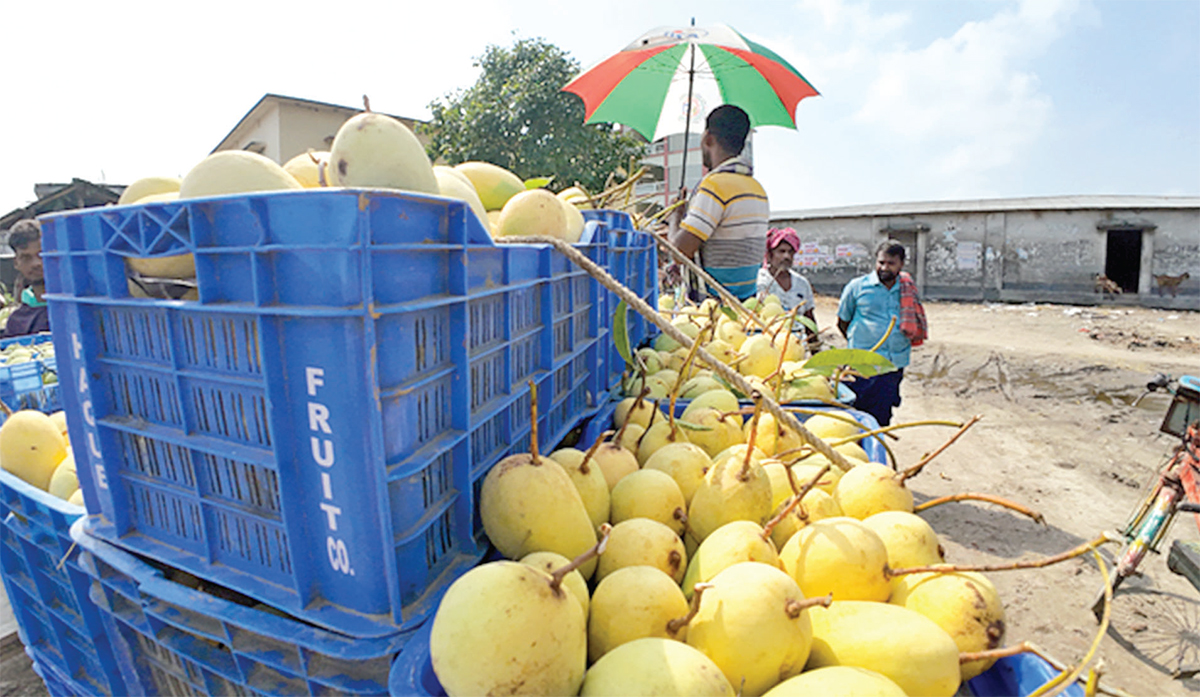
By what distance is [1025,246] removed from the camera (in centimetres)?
1912

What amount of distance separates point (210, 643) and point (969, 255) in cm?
2292

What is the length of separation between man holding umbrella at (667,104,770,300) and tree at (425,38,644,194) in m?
12.9

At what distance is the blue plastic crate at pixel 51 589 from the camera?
64.8 inches

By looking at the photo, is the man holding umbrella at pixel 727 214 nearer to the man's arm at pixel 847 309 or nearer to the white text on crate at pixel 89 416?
the man's arm at pixel 847 309

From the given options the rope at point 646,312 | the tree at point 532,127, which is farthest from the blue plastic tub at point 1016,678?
the tree at point 532,127

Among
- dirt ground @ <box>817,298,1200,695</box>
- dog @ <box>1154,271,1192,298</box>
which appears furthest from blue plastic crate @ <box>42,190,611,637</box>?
dog @ <box>1154,271,1192,298</box>

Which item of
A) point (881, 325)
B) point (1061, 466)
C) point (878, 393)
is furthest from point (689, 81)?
point (1061, 466)

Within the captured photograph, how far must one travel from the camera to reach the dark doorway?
20.4 meters

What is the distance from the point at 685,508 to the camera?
1.74m

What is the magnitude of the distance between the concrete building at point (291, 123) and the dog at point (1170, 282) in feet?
73.4

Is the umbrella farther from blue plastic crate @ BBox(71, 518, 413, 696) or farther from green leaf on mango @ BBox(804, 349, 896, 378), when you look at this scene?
blue plastic crate @ BBox(71, 518, 413, 696)

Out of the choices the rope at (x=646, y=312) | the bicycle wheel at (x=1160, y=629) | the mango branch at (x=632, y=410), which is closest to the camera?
the rope at (x=646, y=312)

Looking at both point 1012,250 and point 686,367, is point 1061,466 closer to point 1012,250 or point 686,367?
point 686,367

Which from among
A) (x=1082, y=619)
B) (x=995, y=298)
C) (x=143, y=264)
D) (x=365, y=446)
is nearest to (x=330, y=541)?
(x=365, y=446)
